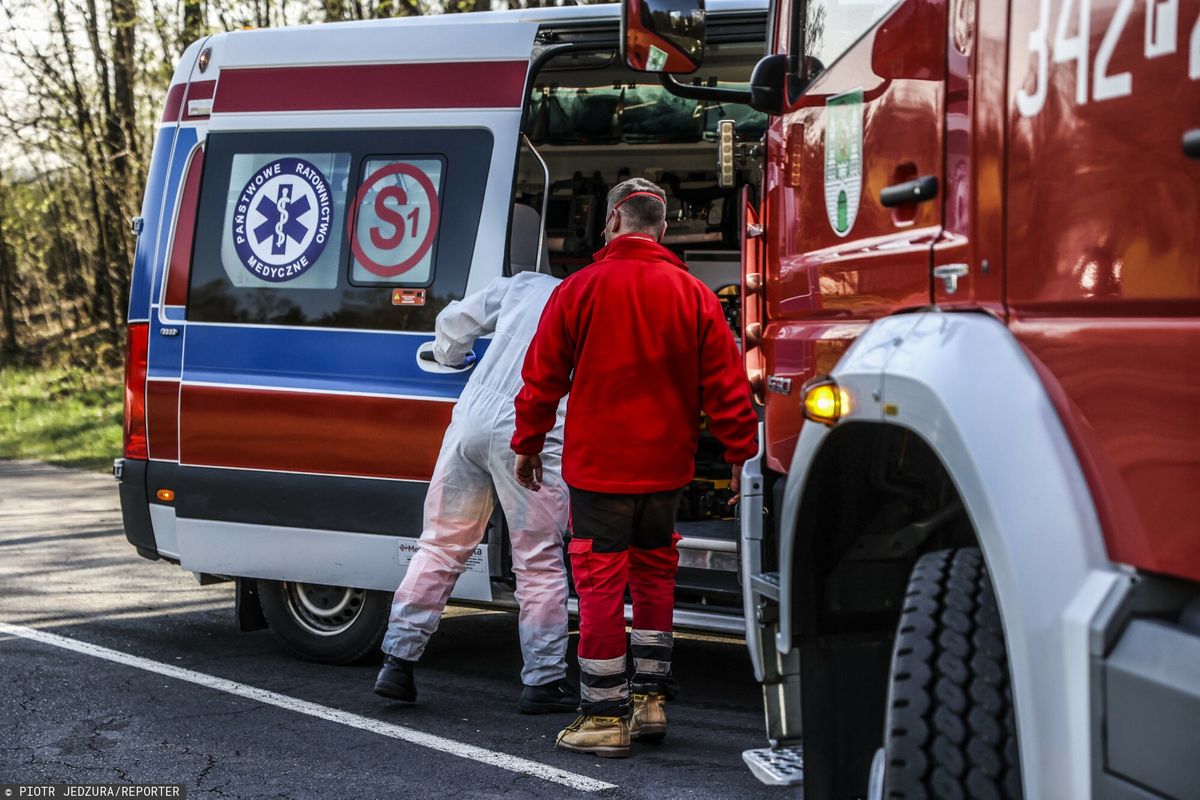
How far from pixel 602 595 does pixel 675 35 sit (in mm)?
1756

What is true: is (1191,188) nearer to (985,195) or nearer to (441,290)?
(985,195)

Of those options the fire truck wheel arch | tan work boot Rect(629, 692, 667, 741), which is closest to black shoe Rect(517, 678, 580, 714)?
tan work boot Rect(629, 692, 667, 741)

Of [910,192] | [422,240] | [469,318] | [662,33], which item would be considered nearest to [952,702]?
[910,192]

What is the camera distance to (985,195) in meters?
2.43

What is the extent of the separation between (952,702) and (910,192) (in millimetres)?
891

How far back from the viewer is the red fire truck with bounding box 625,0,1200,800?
6.39 ft

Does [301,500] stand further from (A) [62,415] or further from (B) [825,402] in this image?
(A) [62,415]

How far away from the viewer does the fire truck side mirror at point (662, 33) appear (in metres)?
3.86

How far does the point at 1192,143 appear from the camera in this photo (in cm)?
192

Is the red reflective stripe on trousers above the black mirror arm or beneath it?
beneath

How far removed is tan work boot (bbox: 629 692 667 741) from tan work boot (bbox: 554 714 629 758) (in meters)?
0.11

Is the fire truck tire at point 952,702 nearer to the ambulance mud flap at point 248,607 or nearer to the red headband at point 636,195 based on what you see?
the red headband at point 636,195

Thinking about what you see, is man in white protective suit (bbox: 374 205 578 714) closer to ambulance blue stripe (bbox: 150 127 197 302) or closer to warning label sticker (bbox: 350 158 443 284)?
warning label sticker (bbox: 350 158 443 284)

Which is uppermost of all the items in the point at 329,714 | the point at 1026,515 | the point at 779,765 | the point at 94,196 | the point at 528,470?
the point at 94,196
